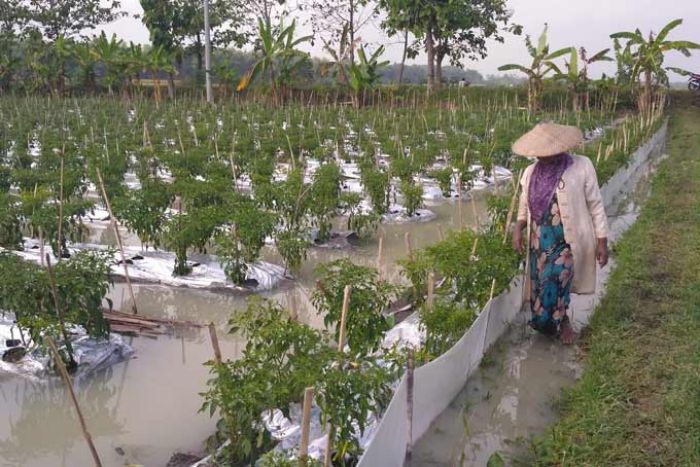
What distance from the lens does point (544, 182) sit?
4008 millimetres

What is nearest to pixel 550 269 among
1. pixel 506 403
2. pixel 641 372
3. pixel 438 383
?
pixel 641 372

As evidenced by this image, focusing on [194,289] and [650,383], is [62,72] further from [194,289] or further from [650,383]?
[650,383]

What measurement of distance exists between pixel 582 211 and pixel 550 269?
16.5 inches

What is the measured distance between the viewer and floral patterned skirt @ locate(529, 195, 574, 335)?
13.3 ft

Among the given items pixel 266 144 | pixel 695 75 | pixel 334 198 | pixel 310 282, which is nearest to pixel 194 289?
pixel 310 282

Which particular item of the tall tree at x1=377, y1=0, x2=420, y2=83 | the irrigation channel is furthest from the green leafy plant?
the tall tree at x1=377, y1=0, x2=420, y2=83

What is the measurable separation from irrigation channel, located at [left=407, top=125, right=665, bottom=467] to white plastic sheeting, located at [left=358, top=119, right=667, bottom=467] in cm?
7

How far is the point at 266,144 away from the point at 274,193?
183 inches

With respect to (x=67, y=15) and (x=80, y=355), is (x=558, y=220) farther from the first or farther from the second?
(x=67, y=15)

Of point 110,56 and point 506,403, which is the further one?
point 110,56

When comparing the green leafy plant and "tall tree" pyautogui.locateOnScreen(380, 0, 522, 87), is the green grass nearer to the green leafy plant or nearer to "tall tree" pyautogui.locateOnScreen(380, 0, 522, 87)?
the green leafy plant

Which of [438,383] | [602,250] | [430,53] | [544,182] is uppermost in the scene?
[430,53]

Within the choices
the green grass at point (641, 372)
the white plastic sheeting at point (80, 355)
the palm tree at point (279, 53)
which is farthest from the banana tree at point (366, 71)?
the white plastic sheeting at point (80, 355)

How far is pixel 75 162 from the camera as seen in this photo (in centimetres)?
899
